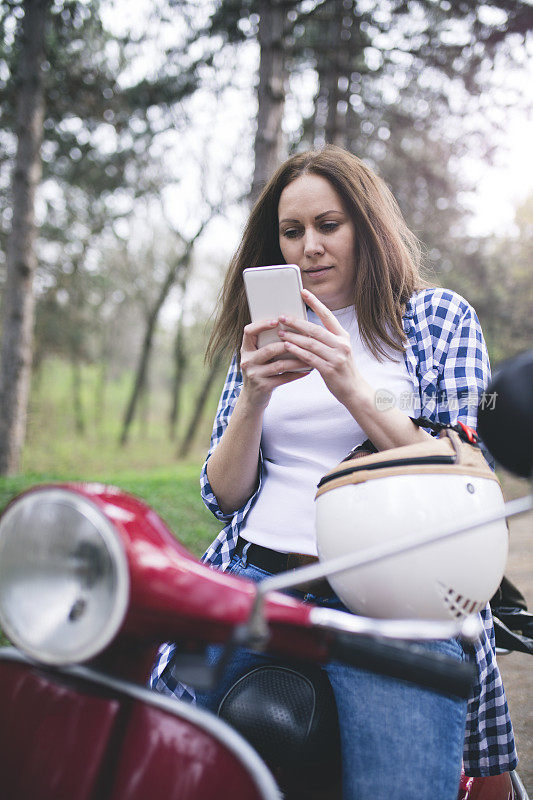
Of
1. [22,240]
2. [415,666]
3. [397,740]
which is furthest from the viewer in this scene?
[22,240]

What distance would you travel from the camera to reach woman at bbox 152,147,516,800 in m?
1.11

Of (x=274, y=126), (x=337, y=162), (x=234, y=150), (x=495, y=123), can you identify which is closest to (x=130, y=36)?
(x=274, y=126)

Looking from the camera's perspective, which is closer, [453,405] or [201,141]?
[453,405]

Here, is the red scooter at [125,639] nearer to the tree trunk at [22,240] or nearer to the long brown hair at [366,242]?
the long brown hair at [366,242]

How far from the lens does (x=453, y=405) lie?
1502 millimetres

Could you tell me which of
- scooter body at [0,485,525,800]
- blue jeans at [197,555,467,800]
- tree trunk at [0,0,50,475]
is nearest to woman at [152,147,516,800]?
blue jeans at [197,555,467,800]

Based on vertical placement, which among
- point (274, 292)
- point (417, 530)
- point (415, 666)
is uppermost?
point (274, 292)

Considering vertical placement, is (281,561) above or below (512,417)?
below

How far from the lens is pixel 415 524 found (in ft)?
3.18

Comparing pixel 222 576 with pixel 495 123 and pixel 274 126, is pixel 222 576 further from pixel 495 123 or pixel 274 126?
pixel 495 123

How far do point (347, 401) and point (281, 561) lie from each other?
47cm

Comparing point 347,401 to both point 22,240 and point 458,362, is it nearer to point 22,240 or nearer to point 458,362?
point 458,362

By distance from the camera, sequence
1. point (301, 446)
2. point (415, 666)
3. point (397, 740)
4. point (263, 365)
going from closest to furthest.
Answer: point (415, 666) < point (397, 740) < point (263, 365) < point (301, 446)

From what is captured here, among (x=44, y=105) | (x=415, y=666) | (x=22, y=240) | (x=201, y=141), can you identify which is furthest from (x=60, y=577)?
(x=201, y=141)
